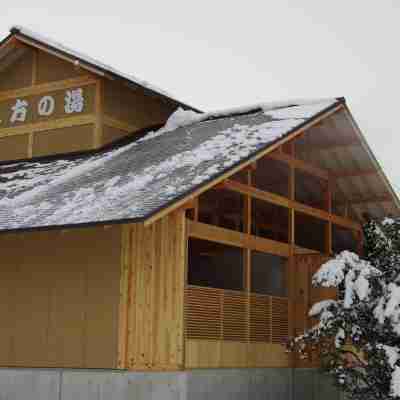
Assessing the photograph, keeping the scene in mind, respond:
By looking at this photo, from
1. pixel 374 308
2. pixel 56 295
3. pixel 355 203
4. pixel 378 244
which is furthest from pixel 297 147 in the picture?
pixel 56 295

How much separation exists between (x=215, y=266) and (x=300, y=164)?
2.37 meters

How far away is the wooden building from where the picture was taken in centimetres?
1084

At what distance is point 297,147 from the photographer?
47.8 ft

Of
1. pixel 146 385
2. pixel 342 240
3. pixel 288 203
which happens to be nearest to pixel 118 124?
pixel 288 203

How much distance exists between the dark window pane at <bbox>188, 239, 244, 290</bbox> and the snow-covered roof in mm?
1892

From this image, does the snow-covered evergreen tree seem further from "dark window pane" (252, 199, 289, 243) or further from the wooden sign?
the wooden sign

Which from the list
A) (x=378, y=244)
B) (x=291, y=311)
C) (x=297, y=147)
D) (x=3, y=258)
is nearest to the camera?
(x=378, y=244)

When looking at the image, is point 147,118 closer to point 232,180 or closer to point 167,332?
point 232,180

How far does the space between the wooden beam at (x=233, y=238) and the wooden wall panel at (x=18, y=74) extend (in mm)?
5863

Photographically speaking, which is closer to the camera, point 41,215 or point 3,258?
point 41,215

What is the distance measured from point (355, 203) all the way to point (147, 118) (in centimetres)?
442

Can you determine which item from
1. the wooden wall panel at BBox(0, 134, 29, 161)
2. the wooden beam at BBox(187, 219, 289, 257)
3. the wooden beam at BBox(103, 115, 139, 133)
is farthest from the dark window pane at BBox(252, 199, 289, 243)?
the wooden wall panel at BBox(0, 134, 29, 161)

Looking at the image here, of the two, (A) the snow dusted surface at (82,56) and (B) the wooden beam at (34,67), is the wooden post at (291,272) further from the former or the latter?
(B) the wooden beam at (34,67)

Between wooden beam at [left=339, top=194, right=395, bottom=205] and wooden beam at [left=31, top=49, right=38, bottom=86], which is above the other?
wooden beam at [left=31, top=49, right=38, bottom=86]
